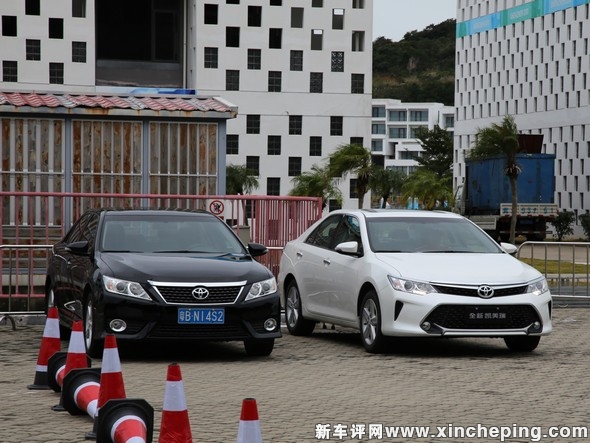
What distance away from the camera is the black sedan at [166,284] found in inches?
511

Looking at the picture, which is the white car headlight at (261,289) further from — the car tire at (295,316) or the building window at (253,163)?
the building window at (253,163)

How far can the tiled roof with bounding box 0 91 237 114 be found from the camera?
935 inches

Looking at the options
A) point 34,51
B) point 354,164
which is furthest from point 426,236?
point 34,51

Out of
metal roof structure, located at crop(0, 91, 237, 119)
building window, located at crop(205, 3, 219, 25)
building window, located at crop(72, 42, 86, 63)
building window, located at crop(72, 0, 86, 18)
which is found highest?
building window, located at crop(205, 3, 219, 25)

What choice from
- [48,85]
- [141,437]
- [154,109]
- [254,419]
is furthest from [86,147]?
[48,85]

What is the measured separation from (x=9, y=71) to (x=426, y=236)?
8575 cm

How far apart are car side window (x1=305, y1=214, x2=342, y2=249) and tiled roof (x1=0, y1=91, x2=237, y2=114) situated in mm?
7911

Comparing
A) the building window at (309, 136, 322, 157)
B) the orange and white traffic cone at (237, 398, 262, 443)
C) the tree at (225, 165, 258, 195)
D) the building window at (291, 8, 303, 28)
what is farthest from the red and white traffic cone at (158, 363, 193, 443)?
the building window at (309, 136, 322, 157)

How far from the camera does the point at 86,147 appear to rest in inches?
949

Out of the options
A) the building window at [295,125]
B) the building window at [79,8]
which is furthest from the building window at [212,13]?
the building window at [79,8]

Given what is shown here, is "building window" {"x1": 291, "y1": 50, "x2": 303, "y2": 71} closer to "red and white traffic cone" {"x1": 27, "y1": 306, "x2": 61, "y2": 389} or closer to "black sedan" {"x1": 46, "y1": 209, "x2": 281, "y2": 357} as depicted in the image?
"black sedan" {"x1": 46, "y1": 209, "x2": 281, "y2": 357}

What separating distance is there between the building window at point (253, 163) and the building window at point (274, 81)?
5.74 m

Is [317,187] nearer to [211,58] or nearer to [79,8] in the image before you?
[211,58]

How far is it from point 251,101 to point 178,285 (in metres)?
95.2
